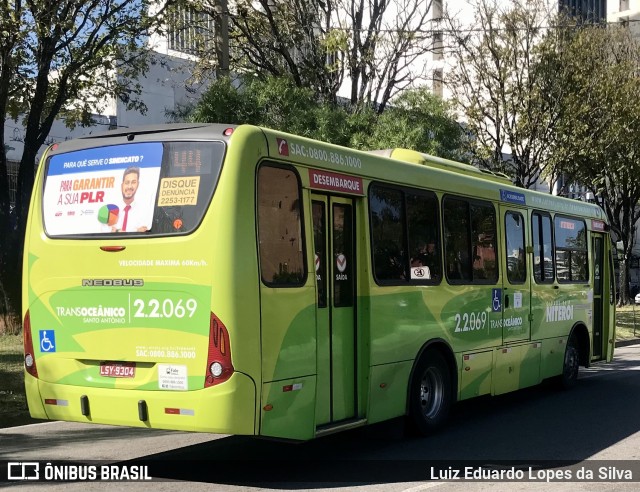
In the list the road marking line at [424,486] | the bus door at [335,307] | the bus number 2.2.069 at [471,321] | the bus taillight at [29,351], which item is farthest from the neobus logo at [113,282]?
the bus number 2.2.069 at [471,321]

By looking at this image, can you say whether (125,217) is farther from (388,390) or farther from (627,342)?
(627,342)

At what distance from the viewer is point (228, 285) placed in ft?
24.0

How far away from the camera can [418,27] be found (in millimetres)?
23297

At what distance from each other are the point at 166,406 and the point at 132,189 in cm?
191

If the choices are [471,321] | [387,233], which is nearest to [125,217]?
[387,233]

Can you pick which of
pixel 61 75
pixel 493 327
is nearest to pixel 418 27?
pixel 61 75

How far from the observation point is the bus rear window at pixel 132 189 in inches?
300

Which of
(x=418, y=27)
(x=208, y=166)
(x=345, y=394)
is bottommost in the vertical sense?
(x=345, y=394)

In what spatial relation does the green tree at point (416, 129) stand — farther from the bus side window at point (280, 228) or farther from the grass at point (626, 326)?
the bus side window at point (280, 228)

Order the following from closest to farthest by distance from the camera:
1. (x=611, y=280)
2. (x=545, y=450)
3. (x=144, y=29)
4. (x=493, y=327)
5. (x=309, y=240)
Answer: (x=309, y=240)
(x=545, y=450)
(x=493, y=327)
(x=611, y=280)
(x=144, y=29)

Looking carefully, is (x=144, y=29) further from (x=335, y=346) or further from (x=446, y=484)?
(x=446, y=484)

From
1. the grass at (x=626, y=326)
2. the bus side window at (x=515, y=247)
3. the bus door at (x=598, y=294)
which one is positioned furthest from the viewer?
the grass at (x=626, y=326)

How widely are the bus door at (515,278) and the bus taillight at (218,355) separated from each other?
5761 mm

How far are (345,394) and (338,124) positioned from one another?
10650mm
